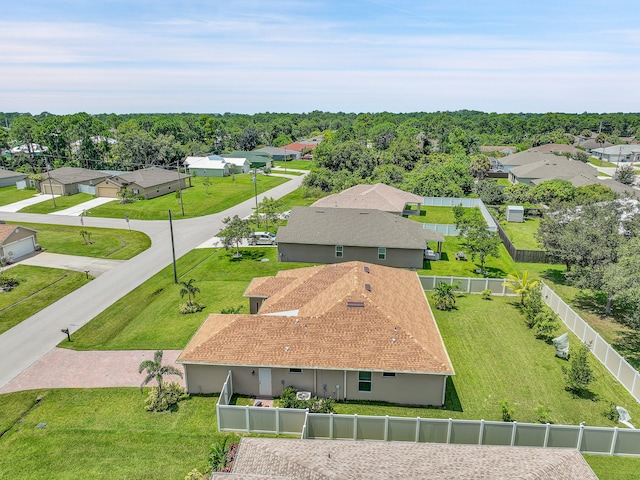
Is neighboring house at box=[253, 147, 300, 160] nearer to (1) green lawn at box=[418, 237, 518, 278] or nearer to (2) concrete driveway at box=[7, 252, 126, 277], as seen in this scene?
(2) concrete driveway at box=[7, 252, 126, 277]

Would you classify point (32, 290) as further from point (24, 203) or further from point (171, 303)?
point (24, 203)

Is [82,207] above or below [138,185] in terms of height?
below

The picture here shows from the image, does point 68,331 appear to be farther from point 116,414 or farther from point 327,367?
point 327,367

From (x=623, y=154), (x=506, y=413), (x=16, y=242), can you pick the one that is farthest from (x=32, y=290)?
(x=623, y=154)

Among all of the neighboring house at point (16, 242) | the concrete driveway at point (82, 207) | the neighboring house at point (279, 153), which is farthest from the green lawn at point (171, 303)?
the neighboring house at point (279, 153)

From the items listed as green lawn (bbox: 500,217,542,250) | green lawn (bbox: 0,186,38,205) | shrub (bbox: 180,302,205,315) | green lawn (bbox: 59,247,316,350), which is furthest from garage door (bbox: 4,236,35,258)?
green lawn (bbox: 500,217,542,250)
